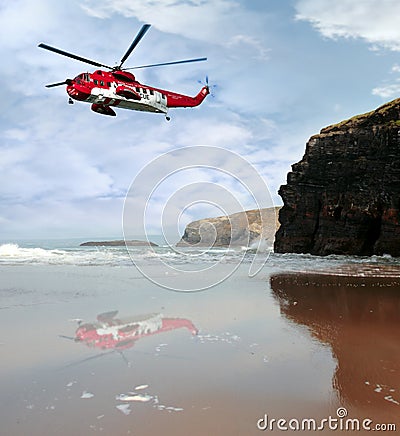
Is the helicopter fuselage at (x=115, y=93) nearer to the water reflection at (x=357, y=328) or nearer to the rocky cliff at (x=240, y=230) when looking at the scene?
the water reflection at (x=357, y=328)

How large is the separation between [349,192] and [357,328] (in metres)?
33.5

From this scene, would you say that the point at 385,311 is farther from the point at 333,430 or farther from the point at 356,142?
the point at 356,142

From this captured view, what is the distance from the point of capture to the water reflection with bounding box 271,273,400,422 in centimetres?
489

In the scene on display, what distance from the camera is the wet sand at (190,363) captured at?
169 inches

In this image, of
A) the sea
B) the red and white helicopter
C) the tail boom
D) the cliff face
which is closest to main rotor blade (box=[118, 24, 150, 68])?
the red and white helicopter

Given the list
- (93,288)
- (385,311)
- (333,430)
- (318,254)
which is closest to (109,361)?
(333,430)

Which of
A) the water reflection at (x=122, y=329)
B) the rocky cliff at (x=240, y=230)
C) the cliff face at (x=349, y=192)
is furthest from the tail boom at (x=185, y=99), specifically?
the rocky cliff at (x=240, y=230)

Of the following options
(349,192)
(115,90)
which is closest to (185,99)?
(115,90)

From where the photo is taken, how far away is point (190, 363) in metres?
→ 5.96

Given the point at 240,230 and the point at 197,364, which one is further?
the point at 240,230

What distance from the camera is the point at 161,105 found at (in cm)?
1923

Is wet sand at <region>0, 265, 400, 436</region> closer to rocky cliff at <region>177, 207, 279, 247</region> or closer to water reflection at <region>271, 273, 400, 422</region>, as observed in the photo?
water reflection at <region>271, 273, 400, 422</region>

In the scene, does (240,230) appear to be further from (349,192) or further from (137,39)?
(137,39)

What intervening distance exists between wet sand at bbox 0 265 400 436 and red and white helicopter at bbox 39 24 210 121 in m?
9.28
